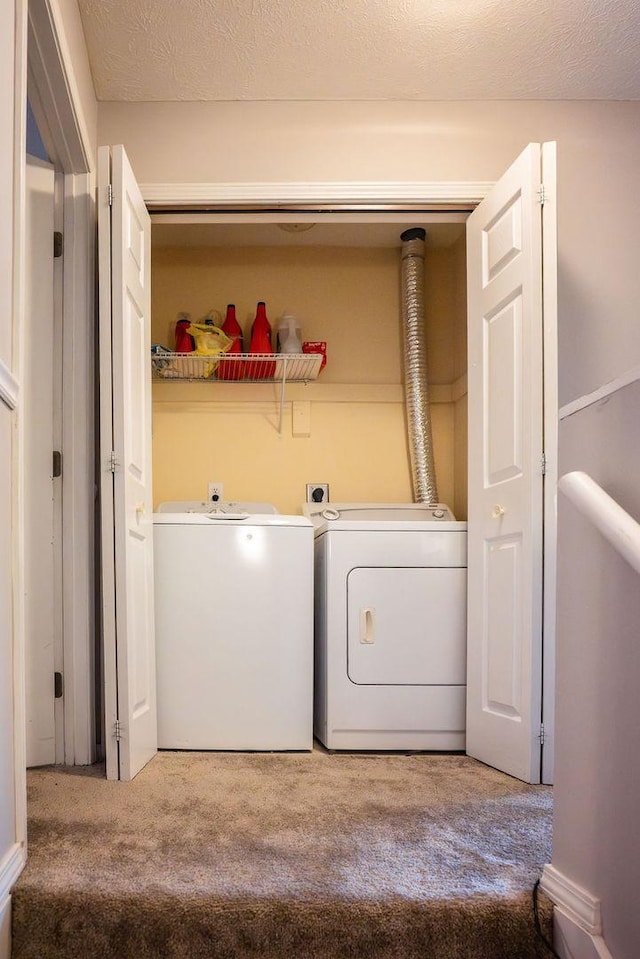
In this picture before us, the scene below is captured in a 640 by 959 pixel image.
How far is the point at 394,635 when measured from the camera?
3090 millimetres

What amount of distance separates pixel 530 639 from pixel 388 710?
701mm

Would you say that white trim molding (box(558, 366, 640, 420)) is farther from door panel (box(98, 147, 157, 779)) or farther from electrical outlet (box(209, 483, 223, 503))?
electrical outlet (box(209, 483, 223, 503))

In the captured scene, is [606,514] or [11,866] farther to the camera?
[11,866]

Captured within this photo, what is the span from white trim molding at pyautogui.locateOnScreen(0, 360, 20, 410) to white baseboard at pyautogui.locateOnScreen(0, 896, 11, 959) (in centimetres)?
96

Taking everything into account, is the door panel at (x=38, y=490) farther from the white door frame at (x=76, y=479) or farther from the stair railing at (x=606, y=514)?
the stair railing at (x=606, y=514)

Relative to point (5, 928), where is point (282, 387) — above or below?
above

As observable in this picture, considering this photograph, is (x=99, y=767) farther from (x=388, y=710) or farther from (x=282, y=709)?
(x=388, y=710)

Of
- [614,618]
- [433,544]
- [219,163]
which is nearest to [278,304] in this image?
[219,163]

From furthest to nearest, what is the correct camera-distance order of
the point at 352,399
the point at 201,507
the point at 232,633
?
1. the point at 352,399
2. the point at 201,507
3. the point at 232,633

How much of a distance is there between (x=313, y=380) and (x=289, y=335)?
27cm

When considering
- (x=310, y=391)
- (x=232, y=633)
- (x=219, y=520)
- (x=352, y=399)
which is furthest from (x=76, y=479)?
(x=352, y=399)

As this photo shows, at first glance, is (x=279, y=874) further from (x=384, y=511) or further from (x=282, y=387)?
(x=282, y=387)

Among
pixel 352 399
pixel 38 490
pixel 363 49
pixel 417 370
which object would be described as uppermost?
pixel 363 49

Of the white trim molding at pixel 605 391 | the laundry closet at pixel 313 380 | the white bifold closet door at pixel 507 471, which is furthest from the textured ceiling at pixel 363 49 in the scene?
the white trim molding at pixel 605 391
